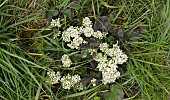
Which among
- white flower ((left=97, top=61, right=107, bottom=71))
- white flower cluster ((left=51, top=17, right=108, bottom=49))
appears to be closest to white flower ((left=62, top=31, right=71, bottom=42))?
white flower cluster ((left=51, top=17, right=108, bottom=49))

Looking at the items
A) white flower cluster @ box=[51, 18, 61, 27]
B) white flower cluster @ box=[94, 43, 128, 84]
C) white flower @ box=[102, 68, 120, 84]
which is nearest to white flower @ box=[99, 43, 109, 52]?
white flower cluster @ box=[94, 43, 128, 84]

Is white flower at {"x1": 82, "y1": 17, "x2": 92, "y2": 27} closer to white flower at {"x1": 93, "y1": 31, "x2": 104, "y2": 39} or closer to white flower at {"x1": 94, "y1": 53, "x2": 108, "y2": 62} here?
white flower at {"x1": 93, "y1": 31, "x2": 104, "y2": 39}

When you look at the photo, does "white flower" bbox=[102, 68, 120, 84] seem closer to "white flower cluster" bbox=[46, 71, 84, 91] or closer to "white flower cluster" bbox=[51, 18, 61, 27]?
"white flower cluster" bbox=[46, 71, 84, 91]

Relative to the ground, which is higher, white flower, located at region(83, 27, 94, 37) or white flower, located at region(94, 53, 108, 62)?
white flower, located at region(83, 27, 94, 37)

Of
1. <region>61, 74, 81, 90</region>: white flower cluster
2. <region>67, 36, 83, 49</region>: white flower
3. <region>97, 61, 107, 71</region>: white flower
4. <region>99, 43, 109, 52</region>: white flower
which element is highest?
<region>67, 36, 83, 49</region>: white flower

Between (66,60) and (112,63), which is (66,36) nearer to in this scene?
(66,60)

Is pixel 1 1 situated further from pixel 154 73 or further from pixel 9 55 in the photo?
pixel 154 73

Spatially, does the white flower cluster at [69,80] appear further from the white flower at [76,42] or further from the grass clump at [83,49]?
the white flower at [76,42]

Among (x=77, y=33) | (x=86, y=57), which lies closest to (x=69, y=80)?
(x=86, y=57)
